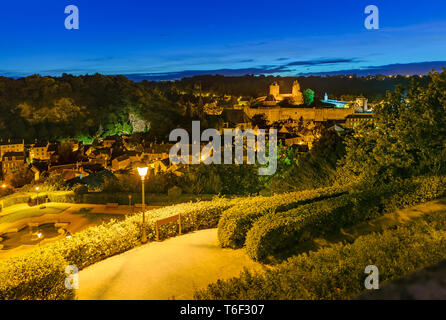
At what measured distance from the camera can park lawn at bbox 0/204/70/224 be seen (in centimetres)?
1159

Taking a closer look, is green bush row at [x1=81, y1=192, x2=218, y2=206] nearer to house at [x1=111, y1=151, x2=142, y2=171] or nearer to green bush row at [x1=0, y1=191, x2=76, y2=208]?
green bush row at [x1=0, y1=191, x2=76, y2=208]

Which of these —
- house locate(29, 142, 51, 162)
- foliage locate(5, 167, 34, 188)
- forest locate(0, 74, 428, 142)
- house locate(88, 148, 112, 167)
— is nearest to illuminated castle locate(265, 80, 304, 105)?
forest locate(0, 74, 428, 142)

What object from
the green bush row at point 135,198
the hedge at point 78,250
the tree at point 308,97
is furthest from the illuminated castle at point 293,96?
the hedge at point 78,250

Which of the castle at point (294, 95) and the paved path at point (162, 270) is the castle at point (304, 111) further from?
the paved path at point (162, 270)

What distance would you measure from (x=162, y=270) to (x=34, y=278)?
1.85 m

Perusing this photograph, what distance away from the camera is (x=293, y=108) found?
3214 inches

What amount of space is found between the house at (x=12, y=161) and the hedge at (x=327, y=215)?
43.7 meters

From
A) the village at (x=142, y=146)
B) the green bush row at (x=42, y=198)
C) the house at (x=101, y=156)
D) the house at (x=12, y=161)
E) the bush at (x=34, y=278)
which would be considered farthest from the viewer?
the house at (x=12, y=161)

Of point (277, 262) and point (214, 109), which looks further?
point (214, 109)

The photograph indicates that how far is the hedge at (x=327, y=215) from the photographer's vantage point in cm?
543

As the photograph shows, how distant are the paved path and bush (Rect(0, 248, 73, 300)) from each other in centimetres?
46

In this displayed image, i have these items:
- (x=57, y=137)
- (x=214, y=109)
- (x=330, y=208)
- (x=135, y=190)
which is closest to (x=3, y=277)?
(x=330, y=208)
